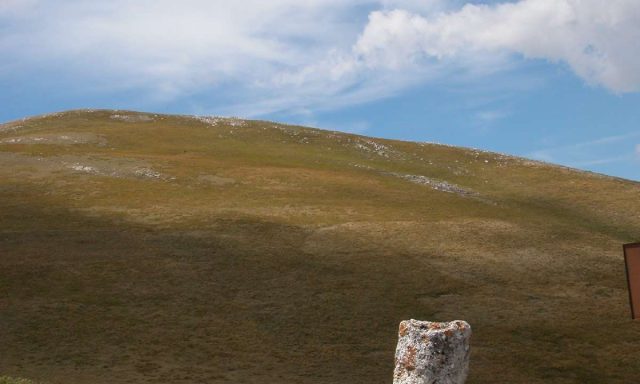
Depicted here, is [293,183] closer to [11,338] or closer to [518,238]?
[518,238]

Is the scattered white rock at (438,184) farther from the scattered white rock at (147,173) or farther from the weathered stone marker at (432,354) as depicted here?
the weathered stone marker at (432,354)

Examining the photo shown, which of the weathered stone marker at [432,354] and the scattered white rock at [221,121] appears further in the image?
the scattered white rock at [221,121]

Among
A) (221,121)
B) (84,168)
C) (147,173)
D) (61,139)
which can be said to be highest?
(221,121)

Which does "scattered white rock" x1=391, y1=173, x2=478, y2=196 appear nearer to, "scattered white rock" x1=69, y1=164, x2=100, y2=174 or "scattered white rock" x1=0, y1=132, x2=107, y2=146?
"scattered white rock" x1=69, y1=164, x2=100, y2=174

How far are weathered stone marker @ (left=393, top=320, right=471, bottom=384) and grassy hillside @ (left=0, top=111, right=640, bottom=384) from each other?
32.8ft

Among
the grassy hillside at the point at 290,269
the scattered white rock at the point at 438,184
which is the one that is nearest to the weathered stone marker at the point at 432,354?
the grassy hillside at the point at 290,269

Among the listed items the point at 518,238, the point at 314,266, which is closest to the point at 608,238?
the point at 518,238

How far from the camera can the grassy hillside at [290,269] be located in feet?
102

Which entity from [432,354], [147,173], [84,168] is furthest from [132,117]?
[432,354]

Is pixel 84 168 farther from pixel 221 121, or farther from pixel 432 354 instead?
pixel 432 354

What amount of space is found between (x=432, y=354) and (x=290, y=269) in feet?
75.0

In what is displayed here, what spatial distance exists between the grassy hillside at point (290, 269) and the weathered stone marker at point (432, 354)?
9.98 m

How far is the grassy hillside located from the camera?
31219mm

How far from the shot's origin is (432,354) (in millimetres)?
19672
